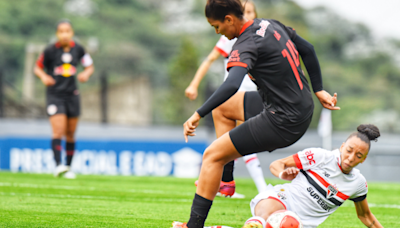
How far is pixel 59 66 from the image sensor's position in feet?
27.0

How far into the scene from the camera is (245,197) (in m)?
6.17

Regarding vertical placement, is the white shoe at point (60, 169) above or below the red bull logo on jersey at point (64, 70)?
below

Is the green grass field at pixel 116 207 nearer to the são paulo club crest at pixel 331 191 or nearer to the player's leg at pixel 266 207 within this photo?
the player's leg at pixel 266 207

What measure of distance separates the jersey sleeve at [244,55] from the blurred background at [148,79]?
28.1 ft

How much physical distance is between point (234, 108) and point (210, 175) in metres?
1.27

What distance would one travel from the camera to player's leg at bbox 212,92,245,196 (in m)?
4.51

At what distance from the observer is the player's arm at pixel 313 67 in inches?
151

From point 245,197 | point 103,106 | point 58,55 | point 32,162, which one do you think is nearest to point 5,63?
point 103,106

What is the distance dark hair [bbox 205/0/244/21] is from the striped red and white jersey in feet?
3.98

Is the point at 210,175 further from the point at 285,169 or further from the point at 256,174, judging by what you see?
the point at 256,174

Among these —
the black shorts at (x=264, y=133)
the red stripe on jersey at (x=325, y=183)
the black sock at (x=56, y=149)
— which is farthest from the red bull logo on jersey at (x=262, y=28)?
the black sock at (x=56, y=149)

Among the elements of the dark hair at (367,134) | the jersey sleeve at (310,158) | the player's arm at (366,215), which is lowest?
the player's arm at (366,215)

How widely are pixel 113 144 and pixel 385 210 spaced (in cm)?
769

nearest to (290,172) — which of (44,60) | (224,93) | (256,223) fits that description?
(256,223)
